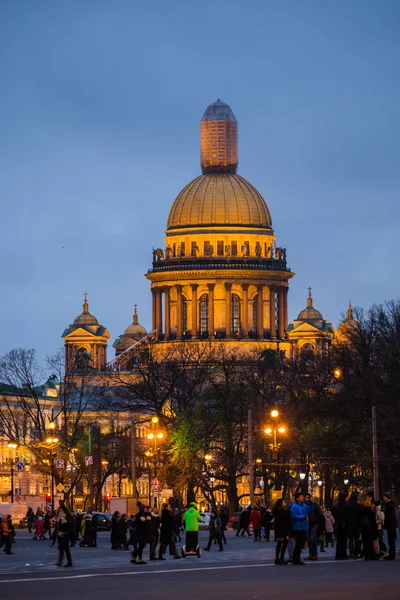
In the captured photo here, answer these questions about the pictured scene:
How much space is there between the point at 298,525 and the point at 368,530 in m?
2.79

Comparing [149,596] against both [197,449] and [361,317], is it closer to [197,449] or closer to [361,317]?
[197,449]

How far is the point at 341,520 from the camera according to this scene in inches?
2084

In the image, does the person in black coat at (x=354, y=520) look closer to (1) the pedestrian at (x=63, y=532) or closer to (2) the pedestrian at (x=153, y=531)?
(2) the pedestrian at (x=153, y=531)

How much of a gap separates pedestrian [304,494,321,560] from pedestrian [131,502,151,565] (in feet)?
13.4

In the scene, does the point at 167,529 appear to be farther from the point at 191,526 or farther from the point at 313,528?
the point at 313,528

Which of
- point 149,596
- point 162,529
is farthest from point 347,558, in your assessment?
point 149,596

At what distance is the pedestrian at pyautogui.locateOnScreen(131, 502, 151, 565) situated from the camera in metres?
53.3

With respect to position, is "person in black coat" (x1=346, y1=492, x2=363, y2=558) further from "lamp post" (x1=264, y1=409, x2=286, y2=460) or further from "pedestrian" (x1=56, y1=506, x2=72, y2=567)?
"lamp post" (x1=264, y1=409, x2=286, y2=460)

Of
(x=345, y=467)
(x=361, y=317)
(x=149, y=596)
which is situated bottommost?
(x=149, y=596)

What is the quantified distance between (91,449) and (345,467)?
35695 millimetres

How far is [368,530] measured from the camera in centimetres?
5297

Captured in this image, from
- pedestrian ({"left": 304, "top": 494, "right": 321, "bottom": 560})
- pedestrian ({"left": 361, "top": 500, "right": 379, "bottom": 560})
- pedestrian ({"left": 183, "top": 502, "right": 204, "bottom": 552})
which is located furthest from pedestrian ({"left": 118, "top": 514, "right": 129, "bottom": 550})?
pedestrian ({"left": 361, "top": 500, "right": 379, "bottom": 560})

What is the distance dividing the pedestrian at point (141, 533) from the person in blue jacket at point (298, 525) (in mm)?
4350

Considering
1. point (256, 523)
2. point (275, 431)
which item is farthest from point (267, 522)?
point (275, 431)
